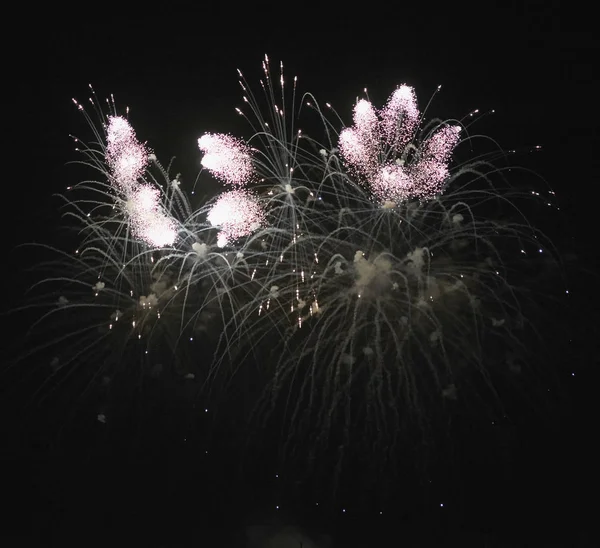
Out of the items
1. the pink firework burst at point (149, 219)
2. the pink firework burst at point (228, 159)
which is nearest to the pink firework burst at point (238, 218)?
the pink firework burst at point (228, 159)

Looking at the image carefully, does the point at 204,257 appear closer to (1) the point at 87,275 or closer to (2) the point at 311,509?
(1) the point at 87,275

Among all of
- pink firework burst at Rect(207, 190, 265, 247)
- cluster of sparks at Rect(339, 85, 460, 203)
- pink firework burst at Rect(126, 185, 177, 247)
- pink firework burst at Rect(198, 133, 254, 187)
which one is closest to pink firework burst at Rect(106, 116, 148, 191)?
pink firework burst at Rect(126, 185, 177, 247)

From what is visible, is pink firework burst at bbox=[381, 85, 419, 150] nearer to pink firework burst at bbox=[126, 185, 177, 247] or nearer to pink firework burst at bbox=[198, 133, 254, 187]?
pink firework burst at bbox=[198, 133, 254, 187]

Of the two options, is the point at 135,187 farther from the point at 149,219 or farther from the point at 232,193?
the point at 232,193

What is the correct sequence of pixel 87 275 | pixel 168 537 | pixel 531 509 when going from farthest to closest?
1. pixel 87 275
2. pixel 168 537
3. pixel 531 509

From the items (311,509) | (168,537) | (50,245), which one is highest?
(50,245)

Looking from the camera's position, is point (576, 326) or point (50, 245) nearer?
point (576, 326)

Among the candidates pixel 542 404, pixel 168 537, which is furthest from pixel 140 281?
pixel 542 404
